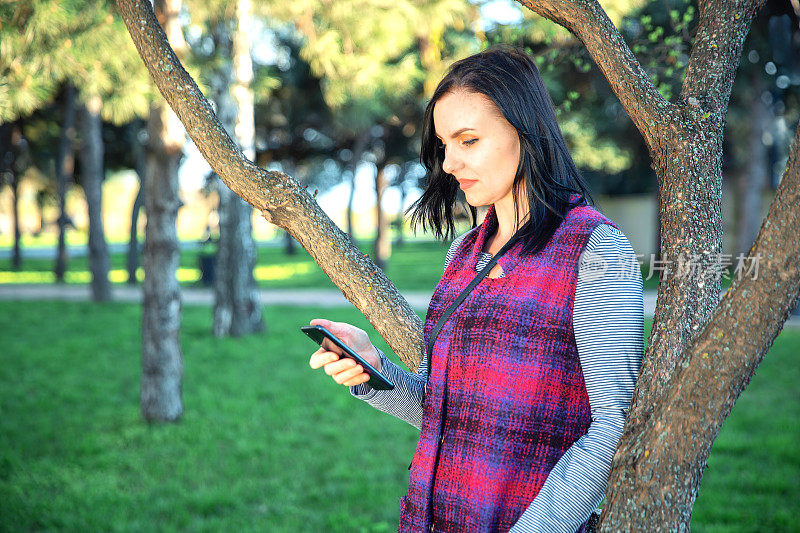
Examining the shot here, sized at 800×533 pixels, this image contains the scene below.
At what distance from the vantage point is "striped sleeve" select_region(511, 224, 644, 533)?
121 cm

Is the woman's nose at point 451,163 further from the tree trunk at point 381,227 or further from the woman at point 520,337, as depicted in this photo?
the tree trunk at point 381,227

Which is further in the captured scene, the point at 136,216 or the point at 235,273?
the point at 136,216

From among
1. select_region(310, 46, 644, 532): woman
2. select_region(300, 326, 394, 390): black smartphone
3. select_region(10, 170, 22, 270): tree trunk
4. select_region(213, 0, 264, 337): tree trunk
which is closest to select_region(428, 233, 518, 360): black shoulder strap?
select_region(310, 46, 644, 532): woman

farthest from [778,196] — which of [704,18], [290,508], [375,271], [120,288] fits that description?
[120,288]

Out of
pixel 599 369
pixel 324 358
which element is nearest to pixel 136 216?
pixel 324 358

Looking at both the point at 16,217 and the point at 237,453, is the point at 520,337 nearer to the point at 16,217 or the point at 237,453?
the point at 237,453

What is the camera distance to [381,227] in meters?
19.4

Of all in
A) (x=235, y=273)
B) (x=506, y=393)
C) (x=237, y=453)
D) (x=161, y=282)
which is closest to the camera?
(x=506, y=393)

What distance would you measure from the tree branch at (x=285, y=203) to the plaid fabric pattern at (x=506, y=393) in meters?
0.40

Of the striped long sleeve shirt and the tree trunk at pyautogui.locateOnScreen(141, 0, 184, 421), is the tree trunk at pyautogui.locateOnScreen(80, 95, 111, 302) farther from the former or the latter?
the striped long sleeve shirt

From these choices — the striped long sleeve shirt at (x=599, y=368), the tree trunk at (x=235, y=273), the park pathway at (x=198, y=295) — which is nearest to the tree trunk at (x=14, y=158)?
the park pathway at (x=198, y=295)

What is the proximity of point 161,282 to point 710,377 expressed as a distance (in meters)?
5.12

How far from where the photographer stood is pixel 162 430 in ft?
17.7

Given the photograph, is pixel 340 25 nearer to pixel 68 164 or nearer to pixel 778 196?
pixel 778 196
